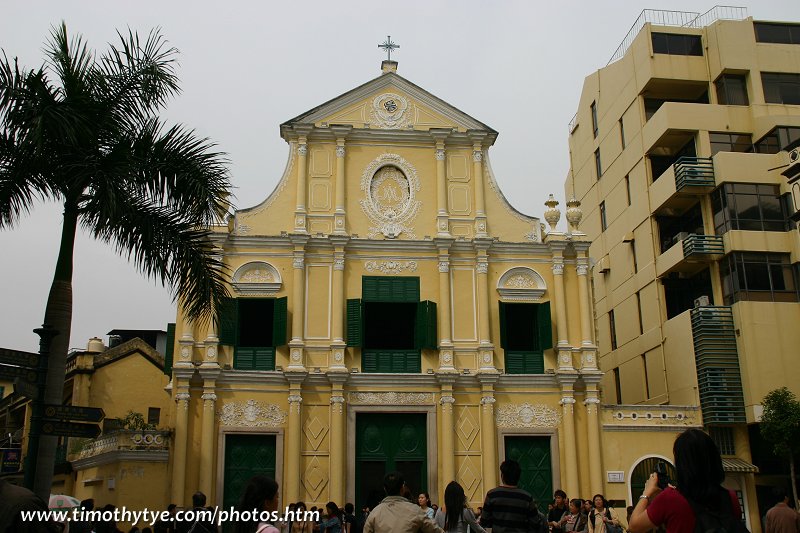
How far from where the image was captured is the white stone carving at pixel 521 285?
24.2 meters

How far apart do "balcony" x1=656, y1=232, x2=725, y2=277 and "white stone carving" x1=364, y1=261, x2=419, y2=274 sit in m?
9.27

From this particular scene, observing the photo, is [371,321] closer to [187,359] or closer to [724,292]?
[187,359]

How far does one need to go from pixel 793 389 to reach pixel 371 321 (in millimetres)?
12938

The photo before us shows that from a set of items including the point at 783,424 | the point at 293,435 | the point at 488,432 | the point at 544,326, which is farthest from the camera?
the point at 544,326

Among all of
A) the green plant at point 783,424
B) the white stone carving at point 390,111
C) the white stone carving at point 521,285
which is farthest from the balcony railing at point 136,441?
the green plant at point 783,424

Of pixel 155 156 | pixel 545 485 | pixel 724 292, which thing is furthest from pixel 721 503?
pixel 724 292

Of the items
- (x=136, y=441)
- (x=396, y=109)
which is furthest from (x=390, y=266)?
(x=136, y=441)

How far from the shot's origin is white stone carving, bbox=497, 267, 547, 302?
24.2 meters

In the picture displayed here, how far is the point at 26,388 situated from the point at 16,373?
0.74 ft

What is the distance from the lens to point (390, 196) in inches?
976

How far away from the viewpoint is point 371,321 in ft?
86.4

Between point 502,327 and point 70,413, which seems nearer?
point 70,413

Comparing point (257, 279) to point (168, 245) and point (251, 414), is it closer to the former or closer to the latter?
point (251, 414)

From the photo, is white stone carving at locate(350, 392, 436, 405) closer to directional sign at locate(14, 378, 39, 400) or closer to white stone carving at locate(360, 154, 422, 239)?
white stone carving at locate(360, 154, 422, 239)
